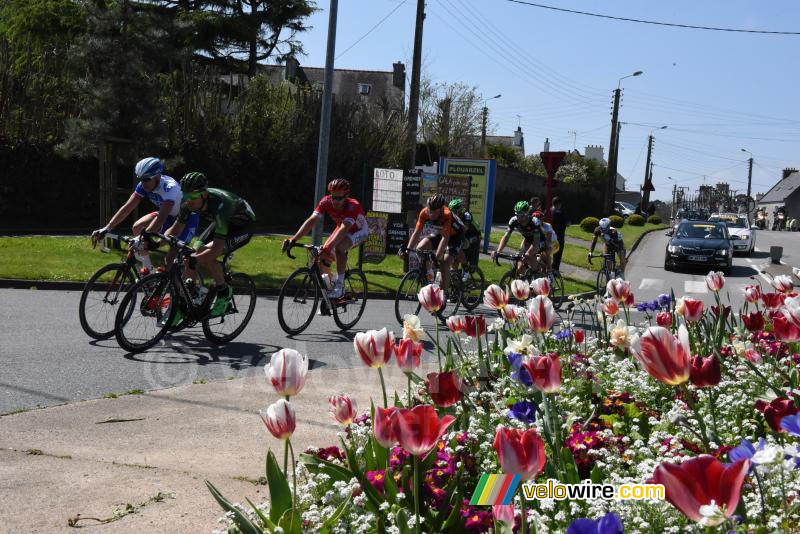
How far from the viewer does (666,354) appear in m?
2.15

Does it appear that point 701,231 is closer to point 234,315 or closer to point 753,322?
point 234,315

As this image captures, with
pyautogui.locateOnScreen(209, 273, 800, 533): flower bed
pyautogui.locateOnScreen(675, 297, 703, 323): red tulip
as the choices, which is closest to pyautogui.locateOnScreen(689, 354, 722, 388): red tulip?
pyautogui.locateOnScreen(209, 273, 800, 533): flower bed

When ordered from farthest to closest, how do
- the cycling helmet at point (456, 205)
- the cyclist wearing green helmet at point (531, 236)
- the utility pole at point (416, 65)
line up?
the utility pole at point (416, 65), the cyclist wearing green helmet at point (531, 236), the cycling helmet at point (456, 205)

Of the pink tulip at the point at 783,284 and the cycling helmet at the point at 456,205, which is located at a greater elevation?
the cycling helmet at the point at 456,205

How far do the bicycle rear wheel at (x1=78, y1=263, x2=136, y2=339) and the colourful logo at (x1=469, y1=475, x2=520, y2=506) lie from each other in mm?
7245

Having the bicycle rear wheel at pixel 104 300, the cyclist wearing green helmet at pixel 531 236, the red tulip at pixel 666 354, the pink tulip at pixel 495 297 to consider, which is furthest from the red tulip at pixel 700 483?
the cyclist wearing green helmet at pixel 531 236

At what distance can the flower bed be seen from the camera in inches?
74.9

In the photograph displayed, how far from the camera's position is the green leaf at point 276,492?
2664mm

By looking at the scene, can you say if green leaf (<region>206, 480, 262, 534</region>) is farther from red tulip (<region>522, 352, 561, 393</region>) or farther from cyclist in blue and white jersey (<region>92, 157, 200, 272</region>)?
cyclist in blue and white jersey (<region>92, 157, 200, 272</region>)

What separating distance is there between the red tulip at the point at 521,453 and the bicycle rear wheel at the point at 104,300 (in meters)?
7.42

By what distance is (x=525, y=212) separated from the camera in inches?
504

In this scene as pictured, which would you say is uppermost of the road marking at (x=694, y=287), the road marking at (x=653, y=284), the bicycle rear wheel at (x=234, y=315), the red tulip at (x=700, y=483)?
the red tulip at (x=700, y=483)

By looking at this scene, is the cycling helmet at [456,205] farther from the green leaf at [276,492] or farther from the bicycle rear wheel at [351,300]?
the green leaf at [276,492]

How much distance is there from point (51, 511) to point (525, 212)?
9868 mm
